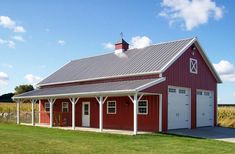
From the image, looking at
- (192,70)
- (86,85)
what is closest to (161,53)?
(192,70)

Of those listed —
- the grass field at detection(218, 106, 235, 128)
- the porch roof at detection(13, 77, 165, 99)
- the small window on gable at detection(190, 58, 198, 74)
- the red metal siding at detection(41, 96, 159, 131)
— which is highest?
the small window on gable at detection(190, 58, 198, 74)

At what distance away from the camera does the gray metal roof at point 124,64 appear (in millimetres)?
23798

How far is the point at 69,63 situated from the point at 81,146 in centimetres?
2102

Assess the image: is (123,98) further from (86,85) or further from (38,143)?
(38,143)

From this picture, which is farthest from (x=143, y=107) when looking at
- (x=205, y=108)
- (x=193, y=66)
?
(x=205, y=108)

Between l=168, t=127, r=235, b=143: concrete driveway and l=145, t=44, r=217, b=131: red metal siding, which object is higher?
l=145, t=44, r=217, b=131: red metal siding

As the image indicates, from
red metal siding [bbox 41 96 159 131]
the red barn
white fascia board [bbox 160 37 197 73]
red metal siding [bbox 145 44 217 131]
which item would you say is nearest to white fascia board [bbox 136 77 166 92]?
the red barn

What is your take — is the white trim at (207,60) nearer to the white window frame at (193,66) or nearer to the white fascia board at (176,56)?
the white fascia board at (176,56)

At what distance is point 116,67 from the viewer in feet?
86.6

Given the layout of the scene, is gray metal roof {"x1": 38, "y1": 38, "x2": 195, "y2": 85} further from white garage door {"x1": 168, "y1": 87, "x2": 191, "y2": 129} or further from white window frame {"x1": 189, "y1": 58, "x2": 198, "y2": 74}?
white garage door {"x1": 168, "y1": 87, "x2": 191, "y2": 129}

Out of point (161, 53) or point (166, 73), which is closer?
point (166, 73)

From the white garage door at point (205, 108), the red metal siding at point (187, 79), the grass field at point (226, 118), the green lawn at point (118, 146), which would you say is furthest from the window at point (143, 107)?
the grass field at point (226, 118)

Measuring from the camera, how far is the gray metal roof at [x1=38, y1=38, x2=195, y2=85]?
23.8 metres

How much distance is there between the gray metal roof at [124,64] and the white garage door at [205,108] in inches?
154
